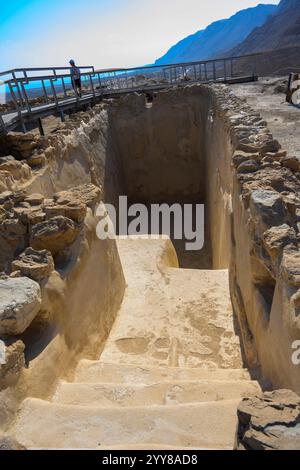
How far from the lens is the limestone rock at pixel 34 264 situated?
2.97m

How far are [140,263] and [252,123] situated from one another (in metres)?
2.94

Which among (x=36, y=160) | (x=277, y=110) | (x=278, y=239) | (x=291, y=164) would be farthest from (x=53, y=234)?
(x=277, y=110)

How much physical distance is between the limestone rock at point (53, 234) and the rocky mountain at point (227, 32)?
82776mm

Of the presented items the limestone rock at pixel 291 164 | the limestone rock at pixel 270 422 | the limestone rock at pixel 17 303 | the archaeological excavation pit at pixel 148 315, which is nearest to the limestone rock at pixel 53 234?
the archaeological excavation pit at pixel 148 315

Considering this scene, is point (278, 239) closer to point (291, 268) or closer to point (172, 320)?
point (291, 268)

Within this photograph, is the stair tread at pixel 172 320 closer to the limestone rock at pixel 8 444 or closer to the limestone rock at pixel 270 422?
the limestone rock at pixel 8 444

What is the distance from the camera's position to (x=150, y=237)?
23.1ft

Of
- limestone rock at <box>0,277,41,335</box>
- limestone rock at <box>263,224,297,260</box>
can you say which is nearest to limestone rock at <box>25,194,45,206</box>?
limestone rock at <box>0,277,41,335</box>

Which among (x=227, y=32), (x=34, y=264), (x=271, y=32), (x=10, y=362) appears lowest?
(x=10, y=362)

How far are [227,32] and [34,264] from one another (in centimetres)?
9881

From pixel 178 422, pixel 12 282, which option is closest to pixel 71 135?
pixel 12 282

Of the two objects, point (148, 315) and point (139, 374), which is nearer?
point (139, 374)

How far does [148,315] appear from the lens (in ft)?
15.4

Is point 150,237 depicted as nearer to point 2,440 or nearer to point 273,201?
point 273,201
